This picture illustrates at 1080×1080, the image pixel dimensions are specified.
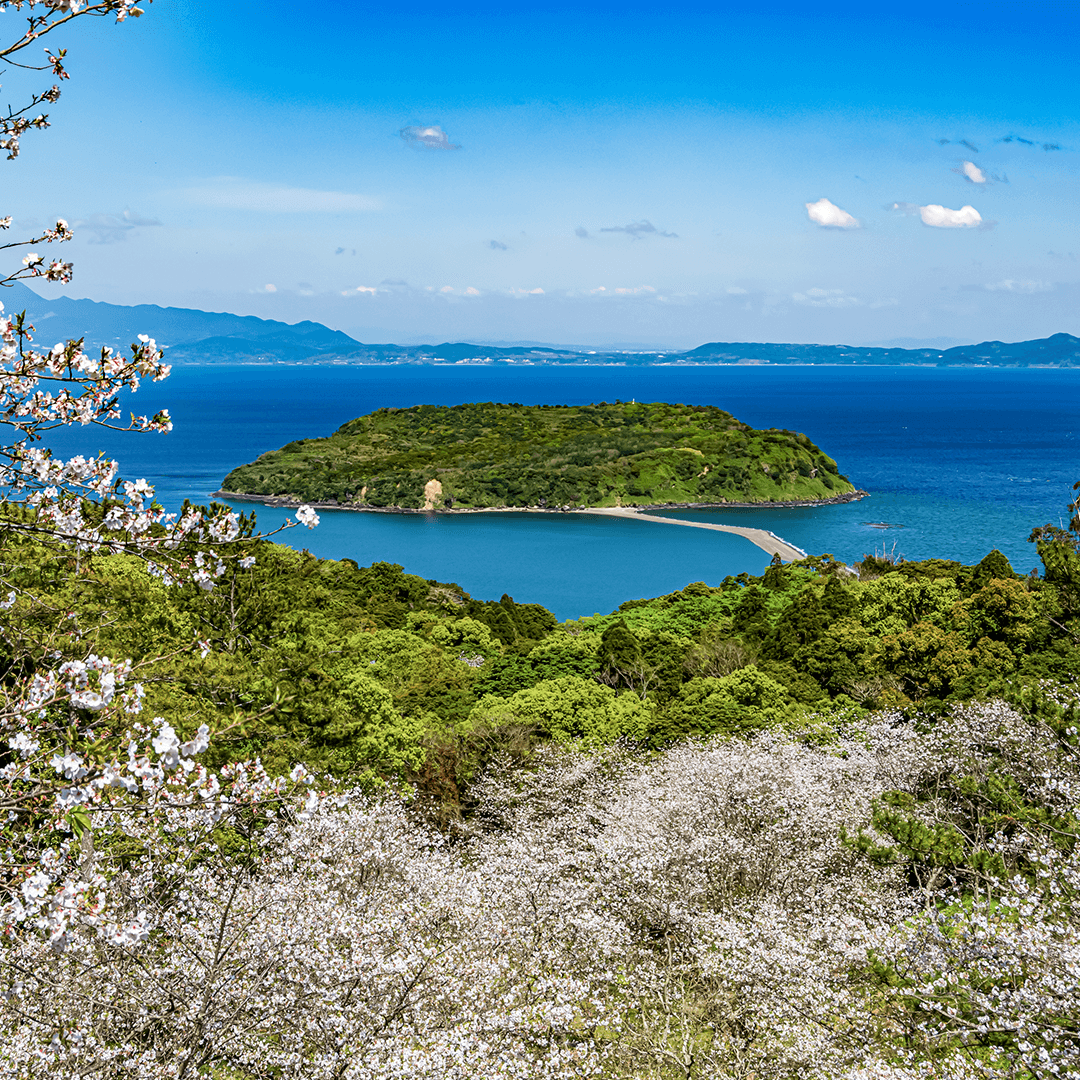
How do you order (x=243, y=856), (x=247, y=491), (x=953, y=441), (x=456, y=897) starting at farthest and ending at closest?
1. (x=953, y=441)
2. (x=247, y=491)
3. (x=243, y=856)
4. (x=456, y=897)

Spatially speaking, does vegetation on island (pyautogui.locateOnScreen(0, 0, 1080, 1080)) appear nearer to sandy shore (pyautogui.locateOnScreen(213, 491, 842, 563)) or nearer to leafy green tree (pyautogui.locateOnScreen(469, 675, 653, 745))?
leafy green tree (pyautogui.locateOnScreen(469, 675, 653, 745))

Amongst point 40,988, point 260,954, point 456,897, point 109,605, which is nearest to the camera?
point 40,988

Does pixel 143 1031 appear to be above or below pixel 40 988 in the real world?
below

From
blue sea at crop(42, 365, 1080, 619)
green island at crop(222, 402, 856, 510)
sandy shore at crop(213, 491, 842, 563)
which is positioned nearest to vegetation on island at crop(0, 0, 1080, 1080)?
blue sea at crop(42, 365, 1080, 619)

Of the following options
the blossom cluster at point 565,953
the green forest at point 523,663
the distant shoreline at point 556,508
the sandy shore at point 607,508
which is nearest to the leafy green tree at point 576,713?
the green forest at point 523,663

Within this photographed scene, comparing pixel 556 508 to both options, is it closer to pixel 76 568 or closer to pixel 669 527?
pixel 669 527

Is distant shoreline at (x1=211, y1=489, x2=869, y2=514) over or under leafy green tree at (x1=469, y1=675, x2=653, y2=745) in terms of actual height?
over

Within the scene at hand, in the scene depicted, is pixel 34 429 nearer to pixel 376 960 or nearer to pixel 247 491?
pixel 376 960

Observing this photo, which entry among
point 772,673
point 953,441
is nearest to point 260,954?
point 772,673
